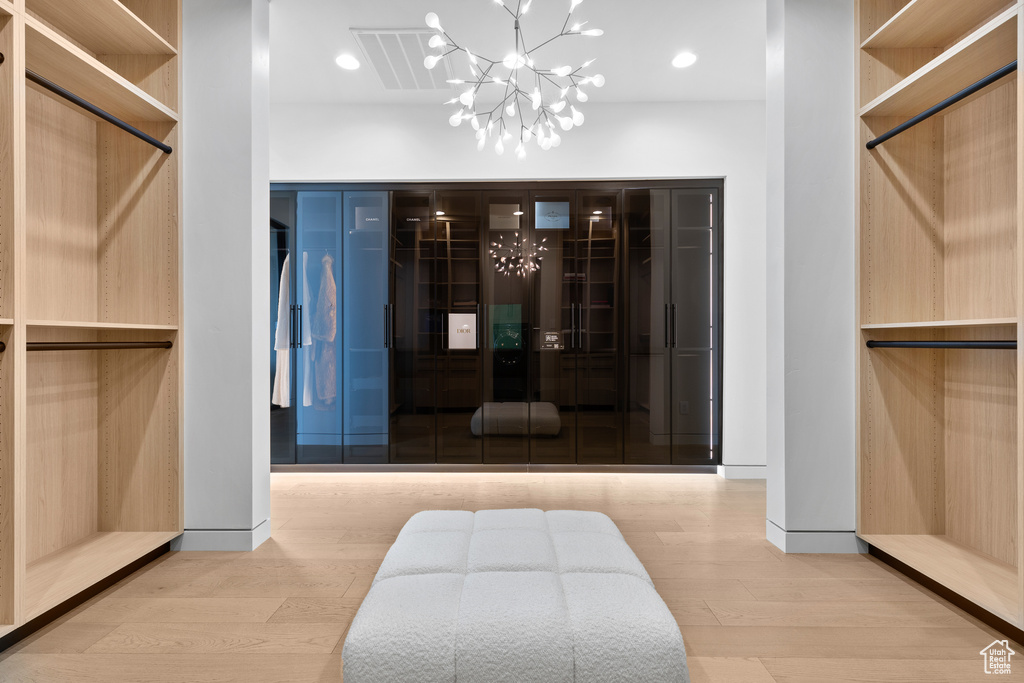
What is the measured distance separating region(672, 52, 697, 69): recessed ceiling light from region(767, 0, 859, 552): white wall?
953mm

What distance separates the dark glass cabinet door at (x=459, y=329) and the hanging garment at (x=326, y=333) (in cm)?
90

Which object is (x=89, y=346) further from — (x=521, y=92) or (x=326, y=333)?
(x=521, y=92)

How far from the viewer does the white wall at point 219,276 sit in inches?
101

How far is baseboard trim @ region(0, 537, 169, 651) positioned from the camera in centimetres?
168

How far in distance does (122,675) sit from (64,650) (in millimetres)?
322

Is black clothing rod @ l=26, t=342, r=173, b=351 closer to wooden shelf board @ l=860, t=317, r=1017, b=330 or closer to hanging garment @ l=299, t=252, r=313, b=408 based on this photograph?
hanging garment @ l=299, t=252, r=313, b=408

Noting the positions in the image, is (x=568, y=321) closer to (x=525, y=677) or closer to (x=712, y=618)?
(x=712, y=618)

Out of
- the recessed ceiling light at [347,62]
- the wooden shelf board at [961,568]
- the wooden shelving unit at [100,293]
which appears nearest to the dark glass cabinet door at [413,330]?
the recessed ceiling light at [347,62]

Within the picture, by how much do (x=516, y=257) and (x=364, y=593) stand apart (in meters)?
2.86

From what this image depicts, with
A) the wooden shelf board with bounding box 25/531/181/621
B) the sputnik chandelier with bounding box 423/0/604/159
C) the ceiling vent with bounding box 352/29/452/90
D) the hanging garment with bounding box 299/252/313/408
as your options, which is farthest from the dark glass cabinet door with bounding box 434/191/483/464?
the wooden shelf board with bounding box 25/531/181/621

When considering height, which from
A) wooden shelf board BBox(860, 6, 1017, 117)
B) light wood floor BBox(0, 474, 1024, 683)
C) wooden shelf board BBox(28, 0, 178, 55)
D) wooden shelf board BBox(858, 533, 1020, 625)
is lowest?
light wood floor BBox(0, 474, 1024, 683)

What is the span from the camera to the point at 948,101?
2.03 meters

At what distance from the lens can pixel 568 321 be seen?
4250 mm

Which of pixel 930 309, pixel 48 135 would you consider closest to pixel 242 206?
pixel 48 135
